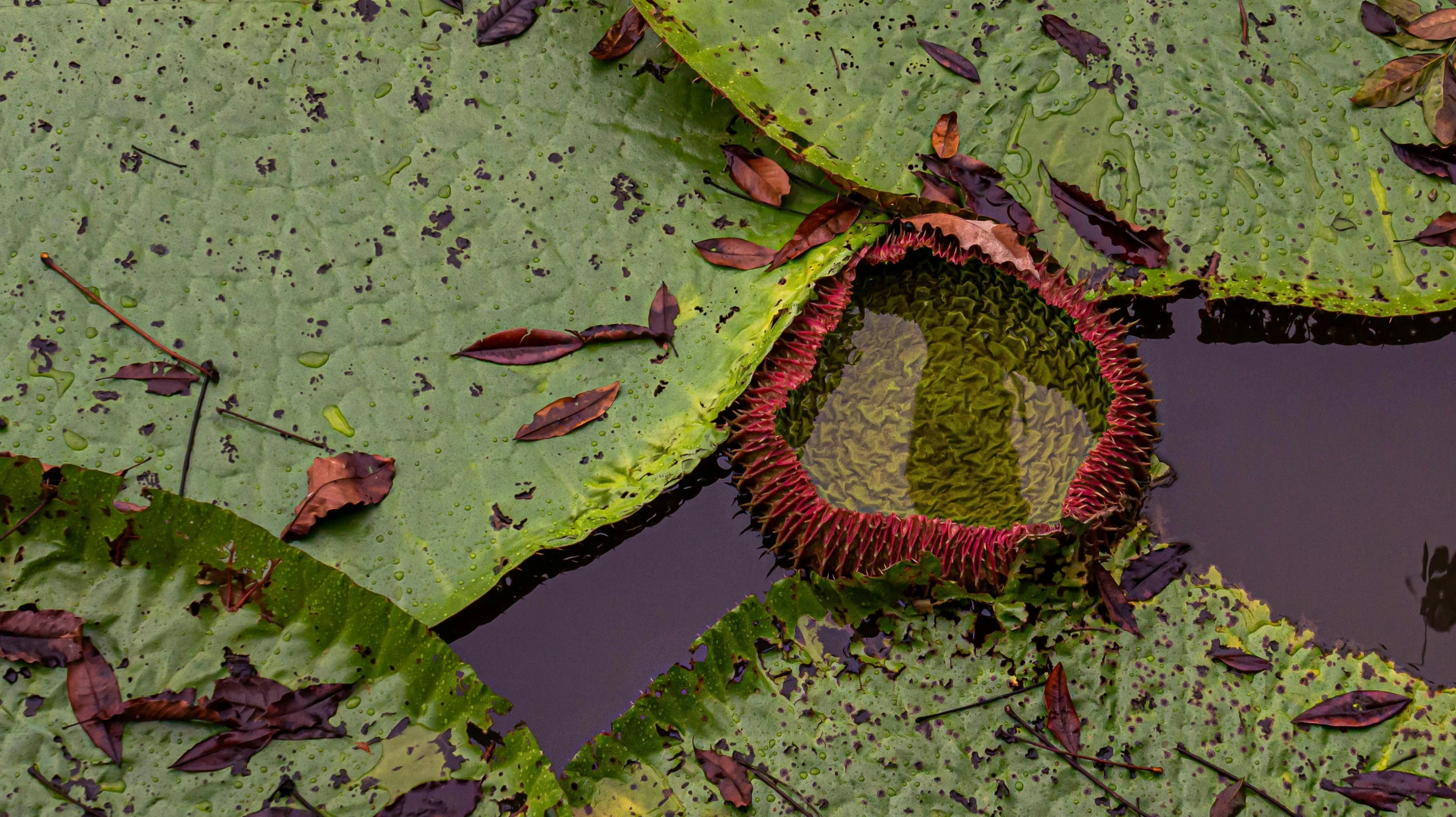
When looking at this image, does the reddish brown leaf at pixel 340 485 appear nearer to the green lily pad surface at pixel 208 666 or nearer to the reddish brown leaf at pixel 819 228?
the green lily pad surface at pixel 208 666

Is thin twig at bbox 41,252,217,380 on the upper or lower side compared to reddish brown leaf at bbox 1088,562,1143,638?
upper

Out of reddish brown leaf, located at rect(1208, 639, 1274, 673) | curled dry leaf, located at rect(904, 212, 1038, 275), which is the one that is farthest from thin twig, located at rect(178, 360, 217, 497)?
reddish brown leaf, located at rect(1208, 639, 1274, 673)

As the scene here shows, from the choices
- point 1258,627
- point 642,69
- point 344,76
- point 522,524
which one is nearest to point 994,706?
point 1258,627

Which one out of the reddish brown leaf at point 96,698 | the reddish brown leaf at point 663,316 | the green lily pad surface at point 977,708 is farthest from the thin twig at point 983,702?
the reddish brown leaf at point 96,698

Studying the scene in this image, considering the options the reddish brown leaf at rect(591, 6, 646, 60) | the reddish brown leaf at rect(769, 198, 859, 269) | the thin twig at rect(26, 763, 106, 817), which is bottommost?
the thin twig at rect(26, 763, 106, 817)

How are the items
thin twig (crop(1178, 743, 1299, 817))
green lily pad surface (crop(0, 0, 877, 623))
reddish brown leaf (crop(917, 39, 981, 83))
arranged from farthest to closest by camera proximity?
reddish brown leaf (crop(917, 39, 981, 83))
green lily pad surface (crop(0, 0, 877, 623))
thin twig (crop(1178, 743, 1299, 817))

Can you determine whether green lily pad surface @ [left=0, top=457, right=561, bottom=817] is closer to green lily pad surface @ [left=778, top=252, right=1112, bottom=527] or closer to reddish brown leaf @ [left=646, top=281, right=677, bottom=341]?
reddish brown leaf @ [left=646, top=281, right=677, bottom=341]

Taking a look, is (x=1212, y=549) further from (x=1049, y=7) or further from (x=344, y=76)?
(x=344, y=76)
